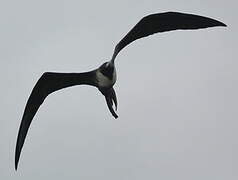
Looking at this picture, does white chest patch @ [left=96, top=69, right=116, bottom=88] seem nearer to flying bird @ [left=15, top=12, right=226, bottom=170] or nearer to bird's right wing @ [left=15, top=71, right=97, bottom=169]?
flying bird @ [left=15, top=12, right=226, bottom=170]

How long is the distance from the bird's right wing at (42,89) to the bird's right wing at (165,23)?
1.56m

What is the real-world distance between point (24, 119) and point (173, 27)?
419 cm

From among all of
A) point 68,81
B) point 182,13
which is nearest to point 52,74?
point 68,81

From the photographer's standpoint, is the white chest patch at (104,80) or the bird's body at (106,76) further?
the white chest patch at (104,80)

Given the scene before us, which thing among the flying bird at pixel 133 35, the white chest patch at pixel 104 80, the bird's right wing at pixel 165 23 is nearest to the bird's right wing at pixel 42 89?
the flying bird at pixel 133 35

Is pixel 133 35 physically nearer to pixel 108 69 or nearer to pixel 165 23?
pixel 165 23

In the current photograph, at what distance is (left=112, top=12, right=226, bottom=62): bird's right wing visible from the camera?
22078 millimetres

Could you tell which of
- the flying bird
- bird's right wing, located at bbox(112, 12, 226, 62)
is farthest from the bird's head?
bird's right wing, located at bbox(112, 12, 226, 62)

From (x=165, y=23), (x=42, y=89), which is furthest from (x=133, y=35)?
(x=42, y=89)

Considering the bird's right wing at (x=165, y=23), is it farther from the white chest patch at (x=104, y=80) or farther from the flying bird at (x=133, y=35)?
the white chest patch at (x=104, y=80)

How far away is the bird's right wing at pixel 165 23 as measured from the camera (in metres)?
22.1

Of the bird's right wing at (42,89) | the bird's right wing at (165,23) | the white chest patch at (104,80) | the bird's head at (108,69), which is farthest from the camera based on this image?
the bird's right wing at (42,89)

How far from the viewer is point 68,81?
23.4m

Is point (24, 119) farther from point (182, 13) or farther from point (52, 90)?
point (182, 13)
